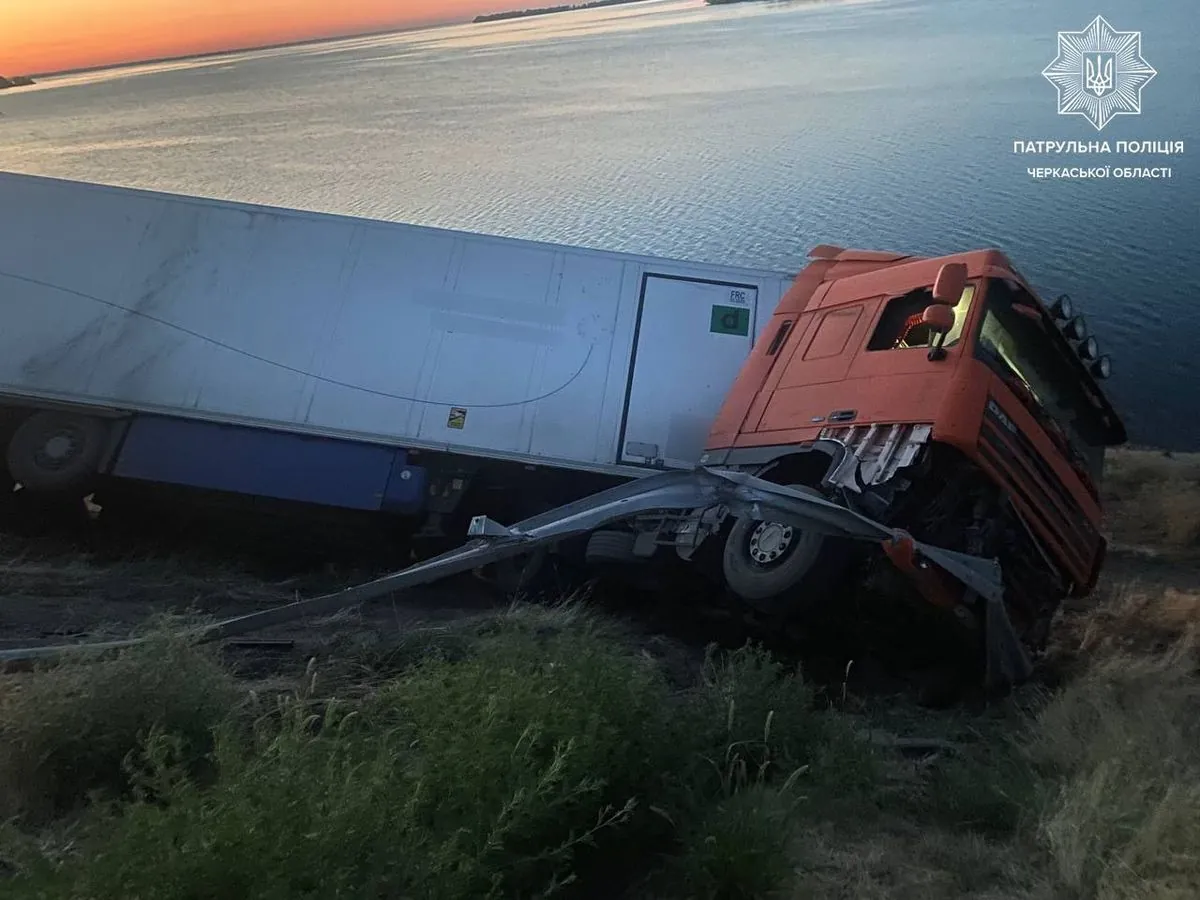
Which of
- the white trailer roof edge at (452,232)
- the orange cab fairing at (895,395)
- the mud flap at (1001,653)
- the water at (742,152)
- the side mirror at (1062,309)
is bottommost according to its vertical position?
the mud flap at (1001,653)

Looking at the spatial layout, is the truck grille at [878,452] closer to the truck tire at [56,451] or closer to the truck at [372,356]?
the truck at [372,356]

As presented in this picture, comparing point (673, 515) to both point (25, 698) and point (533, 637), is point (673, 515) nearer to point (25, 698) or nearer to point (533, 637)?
point (533, 637)

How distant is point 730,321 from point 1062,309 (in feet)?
10.1

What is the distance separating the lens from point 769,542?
5883mm

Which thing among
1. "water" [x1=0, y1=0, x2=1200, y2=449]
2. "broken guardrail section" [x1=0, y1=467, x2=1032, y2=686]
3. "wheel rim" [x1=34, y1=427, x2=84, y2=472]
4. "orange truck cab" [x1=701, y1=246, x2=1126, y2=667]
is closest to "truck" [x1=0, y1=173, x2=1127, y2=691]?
"wheel rim" [x1=34, y1=427, x2=84, y2=472]

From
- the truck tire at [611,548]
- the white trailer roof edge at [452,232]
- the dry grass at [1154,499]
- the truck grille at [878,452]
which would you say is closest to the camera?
the truck grille at [878,452]

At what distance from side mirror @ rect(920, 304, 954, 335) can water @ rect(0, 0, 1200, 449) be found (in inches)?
381

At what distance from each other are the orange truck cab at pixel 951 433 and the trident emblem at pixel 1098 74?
13.7 metres

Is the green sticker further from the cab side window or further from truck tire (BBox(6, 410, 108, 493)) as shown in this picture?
truck tire (BBox(6, 410, 108, 493))

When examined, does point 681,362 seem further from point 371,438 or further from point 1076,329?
point 1076,329

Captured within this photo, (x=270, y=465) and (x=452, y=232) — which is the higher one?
(x=452, y=232)

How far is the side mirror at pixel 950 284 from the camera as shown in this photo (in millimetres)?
5699

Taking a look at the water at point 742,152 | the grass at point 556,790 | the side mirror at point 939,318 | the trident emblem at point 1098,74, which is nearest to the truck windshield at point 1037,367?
the side mirror at point 939,318

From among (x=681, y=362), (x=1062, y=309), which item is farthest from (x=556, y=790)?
(x=681, y=362)
